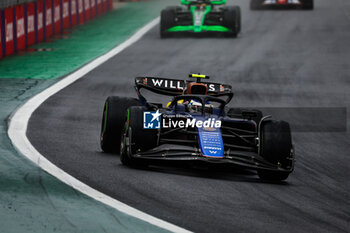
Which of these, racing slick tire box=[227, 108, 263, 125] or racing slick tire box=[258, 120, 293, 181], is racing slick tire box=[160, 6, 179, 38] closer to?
racing slick tire box=[227, 108, 263, 125]

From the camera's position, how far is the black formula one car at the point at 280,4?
1495 inches

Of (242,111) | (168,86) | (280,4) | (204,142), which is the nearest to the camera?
(204,142)

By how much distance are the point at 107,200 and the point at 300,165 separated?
416cm

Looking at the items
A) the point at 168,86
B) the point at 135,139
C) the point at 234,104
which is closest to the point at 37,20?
the point at 234,104

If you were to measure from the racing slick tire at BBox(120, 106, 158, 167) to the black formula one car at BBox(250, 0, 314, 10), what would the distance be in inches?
1100

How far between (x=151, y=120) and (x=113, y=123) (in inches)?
50.3

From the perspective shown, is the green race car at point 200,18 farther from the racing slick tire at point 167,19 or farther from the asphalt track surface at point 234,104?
the asphalt track surface at point 234,104

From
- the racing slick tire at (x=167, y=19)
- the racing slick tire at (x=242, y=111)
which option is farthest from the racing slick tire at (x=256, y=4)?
the racing slick tire at (x=242, y=111)

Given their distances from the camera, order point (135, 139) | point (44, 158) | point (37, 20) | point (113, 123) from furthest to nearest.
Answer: point (37, 20) < point (113, 123) < point (44, 158) < point (135, 139)

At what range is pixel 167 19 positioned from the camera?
28844 mm

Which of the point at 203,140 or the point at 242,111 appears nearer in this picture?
the point at 203,140

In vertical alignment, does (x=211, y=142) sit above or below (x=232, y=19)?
below

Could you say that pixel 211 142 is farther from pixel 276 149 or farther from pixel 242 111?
pixel 242 111

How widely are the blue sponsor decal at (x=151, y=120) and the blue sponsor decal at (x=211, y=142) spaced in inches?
22.2
